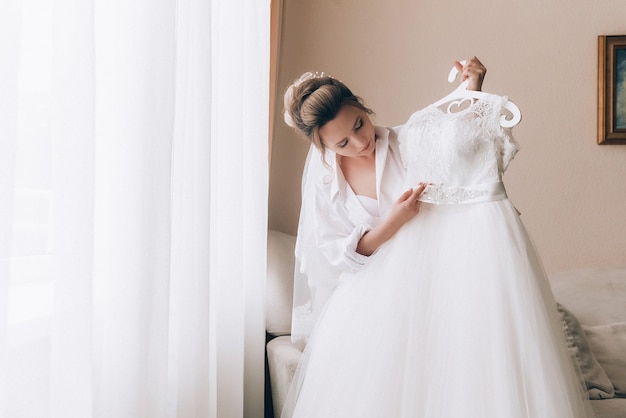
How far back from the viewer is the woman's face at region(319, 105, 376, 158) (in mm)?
1587

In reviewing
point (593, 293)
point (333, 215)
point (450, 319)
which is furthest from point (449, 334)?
point (593, 293)

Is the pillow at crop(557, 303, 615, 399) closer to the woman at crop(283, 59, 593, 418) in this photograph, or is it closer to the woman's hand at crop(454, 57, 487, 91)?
the woman at crop(283, 59, 593, 418)

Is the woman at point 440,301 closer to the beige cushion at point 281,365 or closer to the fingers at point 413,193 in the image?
the fingers at point 413,193

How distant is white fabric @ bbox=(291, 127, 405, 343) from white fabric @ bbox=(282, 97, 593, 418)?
0.13 meters

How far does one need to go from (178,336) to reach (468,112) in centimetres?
92

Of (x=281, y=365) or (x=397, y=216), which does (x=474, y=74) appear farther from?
(x=281, y=365)

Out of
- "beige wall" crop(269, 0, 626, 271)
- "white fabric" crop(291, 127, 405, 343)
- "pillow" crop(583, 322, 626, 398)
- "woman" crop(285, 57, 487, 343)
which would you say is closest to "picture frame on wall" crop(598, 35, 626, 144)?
"beige wall" crop(269, 0, 626, 271)

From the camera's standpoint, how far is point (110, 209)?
1042 millimetres

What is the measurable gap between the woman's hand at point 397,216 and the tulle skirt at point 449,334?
0.9 inches

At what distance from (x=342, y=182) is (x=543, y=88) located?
1457mm

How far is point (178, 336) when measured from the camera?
4.38 feet

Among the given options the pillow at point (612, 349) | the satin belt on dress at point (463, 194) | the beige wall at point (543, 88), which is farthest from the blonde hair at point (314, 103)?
the pillow at point (612, 349)

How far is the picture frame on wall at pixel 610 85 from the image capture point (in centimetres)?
260

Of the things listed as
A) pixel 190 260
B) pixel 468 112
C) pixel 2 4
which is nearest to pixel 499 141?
pixel 468 112
